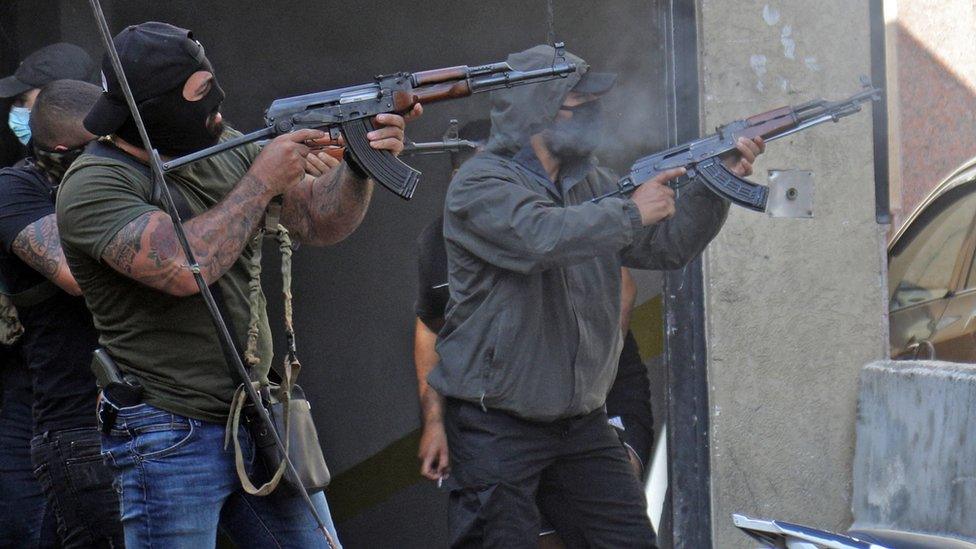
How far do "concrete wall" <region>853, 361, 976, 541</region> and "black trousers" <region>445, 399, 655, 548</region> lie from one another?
1047 mm

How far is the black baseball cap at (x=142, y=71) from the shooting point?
2684 mm

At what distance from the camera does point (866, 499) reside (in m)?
4.20

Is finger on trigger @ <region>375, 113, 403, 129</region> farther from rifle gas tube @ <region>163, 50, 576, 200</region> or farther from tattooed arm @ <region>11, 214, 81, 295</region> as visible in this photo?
tattooed arm @ <region>11, 214, 81, 295</region>

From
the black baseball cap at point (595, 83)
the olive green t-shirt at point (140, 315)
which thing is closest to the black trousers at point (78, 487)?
the olive green t-shirt at point (140, 315)

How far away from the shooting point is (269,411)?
A: 8.96 feet

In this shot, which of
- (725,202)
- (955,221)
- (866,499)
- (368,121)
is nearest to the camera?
(368,121)

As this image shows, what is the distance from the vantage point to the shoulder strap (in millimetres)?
2658

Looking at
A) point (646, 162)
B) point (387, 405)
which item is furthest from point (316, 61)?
point (646, 162)

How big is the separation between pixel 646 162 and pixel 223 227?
4.55 ft

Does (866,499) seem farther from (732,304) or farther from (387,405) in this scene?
(387,405)

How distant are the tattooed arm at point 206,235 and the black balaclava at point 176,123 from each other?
0.59ft

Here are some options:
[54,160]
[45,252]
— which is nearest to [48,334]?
[45,252]

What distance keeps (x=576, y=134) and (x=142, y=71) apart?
1270 mm

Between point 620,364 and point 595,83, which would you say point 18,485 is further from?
point 595,83
